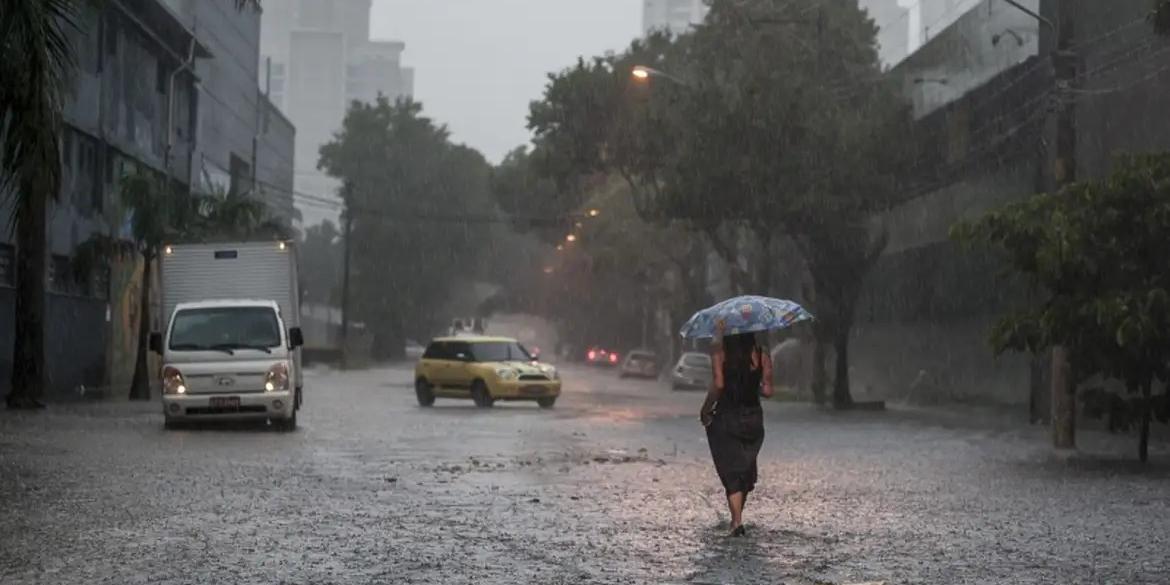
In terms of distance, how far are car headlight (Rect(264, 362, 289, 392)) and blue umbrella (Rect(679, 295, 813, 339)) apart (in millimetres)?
11960

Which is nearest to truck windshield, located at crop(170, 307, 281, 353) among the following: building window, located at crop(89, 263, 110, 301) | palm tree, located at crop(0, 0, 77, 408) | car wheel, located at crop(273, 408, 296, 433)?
car wheel, located at crop(273, 408, 296, 433)

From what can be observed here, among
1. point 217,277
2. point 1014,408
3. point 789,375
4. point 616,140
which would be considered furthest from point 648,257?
point 217,277

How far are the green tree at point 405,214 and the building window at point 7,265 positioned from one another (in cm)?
6214

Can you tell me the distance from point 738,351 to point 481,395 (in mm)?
24002

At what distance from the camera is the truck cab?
970 inches

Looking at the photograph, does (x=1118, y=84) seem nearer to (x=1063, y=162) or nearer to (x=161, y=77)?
(x=1063, y=162)

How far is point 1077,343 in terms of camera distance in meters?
20.9

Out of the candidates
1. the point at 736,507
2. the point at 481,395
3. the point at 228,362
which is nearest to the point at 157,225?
the point at 481,395

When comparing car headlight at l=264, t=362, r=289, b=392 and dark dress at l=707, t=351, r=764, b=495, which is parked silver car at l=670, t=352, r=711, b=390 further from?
dark dress at l=707, t=351, r=764, b=495

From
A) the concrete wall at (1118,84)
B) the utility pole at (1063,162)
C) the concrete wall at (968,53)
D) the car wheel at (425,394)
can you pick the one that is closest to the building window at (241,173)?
the car wheel at (425,394)

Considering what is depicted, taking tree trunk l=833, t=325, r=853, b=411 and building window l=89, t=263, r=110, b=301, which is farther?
building window l=89, t=263, r=110, b=301

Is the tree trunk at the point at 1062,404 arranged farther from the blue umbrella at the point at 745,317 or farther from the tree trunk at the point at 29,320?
the tree trunk at the point at 29,320

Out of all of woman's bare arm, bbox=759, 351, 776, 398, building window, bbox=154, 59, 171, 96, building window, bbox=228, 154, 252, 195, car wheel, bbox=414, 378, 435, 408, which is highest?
building window, bbox=154, 59, 171, 96

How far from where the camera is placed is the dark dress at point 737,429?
13102 millimetres
